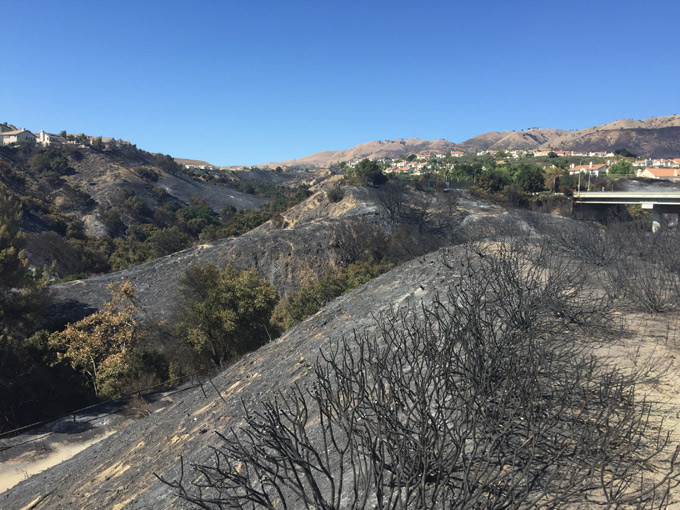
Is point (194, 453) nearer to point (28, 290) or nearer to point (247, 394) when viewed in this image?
point (247, 394)

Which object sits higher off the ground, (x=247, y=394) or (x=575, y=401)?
(x=575, y=401)

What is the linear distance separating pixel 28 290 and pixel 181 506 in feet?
73.6

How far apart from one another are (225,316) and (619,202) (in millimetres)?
42106

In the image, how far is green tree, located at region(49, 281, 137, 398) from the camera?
18328 millimetres

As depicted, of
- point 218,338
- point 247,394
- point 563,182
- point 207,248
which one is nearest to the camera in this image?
point 247,394

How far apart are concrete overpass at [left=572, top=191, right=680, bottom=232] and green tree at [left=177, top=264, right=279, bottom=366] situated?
30.2m

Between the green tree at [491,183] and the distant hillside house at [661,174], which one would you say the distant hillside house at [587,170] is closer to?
the distant hillside house at [661,174]

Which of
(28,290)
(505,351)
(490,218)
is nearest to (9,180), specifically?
(28,290)

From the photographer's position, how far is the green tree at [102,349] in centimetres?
1833

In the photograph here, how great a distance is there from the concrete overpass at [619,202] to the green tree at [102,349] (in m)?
36.2

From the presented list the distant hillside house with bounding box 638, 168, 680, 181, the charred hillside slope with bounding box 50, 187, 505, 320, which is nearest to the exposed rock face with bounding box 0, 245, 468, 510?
the charred hillside slope with bounding box 50, 187, 505, 320

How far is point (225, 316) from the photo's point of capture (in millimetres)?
19625

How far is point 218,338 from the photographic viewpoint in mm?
20094

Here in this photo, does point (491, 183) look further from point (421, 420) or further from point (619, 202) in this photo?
point (421, 420)
